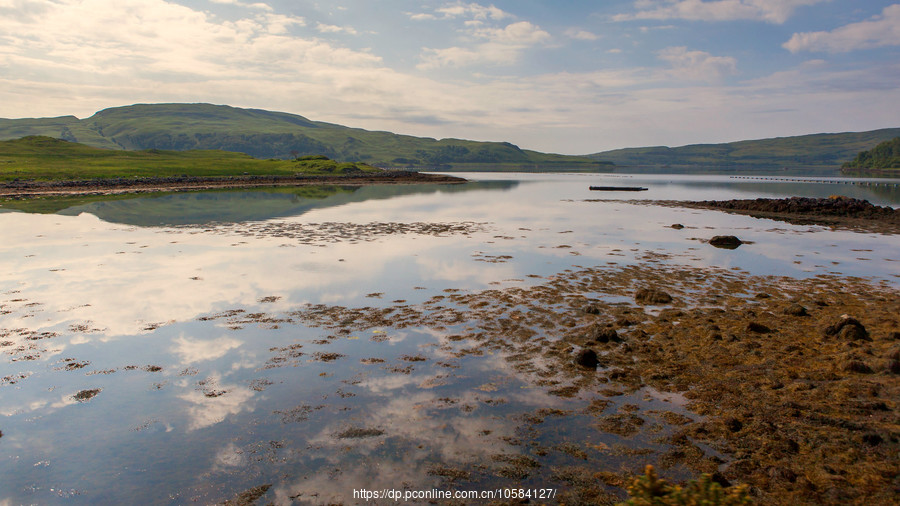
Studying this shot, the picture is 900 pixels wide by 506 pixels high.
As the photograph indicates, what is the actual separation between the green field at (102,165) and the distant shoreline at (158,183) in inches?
233

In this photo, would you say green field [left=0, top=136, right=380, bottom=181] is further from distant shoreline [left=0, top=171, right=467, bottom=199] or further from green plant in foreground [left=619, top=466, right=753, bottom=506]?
green plant in foreground [left=619, top=466, right=753, bottom=506]

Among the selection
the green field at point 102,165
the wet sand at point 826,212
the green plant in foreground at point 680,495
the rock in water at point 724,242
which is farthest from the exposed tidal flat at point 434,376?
the green field at point 102,165

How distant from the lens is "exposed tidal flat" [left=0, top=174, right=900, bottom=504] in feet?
26.8

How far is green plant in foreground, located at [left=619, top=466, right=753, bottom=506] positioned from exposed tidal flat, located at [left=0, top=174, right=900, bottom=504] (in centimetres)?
263

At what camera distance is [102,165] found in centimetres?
10119

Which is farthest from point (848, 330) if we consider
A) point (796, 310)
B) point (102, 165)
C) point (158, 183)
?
point (102, 165)

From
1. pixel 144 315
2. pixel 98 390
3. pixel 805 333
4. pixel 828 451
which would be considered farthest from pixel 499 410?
pixel 144 315

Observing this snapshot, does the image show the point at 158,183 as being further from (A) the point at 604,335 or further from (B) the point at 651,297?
(A) the point at 604,335

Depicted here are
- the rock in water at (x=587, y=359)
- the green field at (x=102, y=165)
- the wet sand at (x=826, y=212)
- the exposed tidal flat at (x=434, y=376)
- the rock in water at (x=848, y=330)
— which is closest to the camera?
the exposed tidal flat at (x=434, y=376)

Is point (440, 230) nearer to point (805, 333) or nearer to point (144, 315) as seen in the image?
point (144, 315)

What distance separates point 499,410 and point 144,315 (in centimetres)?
1337

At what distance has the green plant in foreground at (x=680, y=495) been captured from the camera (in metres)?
5.02

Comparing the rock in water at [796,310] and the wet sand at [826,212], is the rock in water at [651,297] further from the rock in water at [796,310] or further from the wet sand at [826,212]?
the wet sand at [826,212]

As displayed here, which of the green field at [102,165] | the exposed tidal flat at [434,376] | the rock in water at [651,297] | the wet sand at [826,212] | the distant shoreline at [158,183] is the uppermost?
the green field at [102,165]
